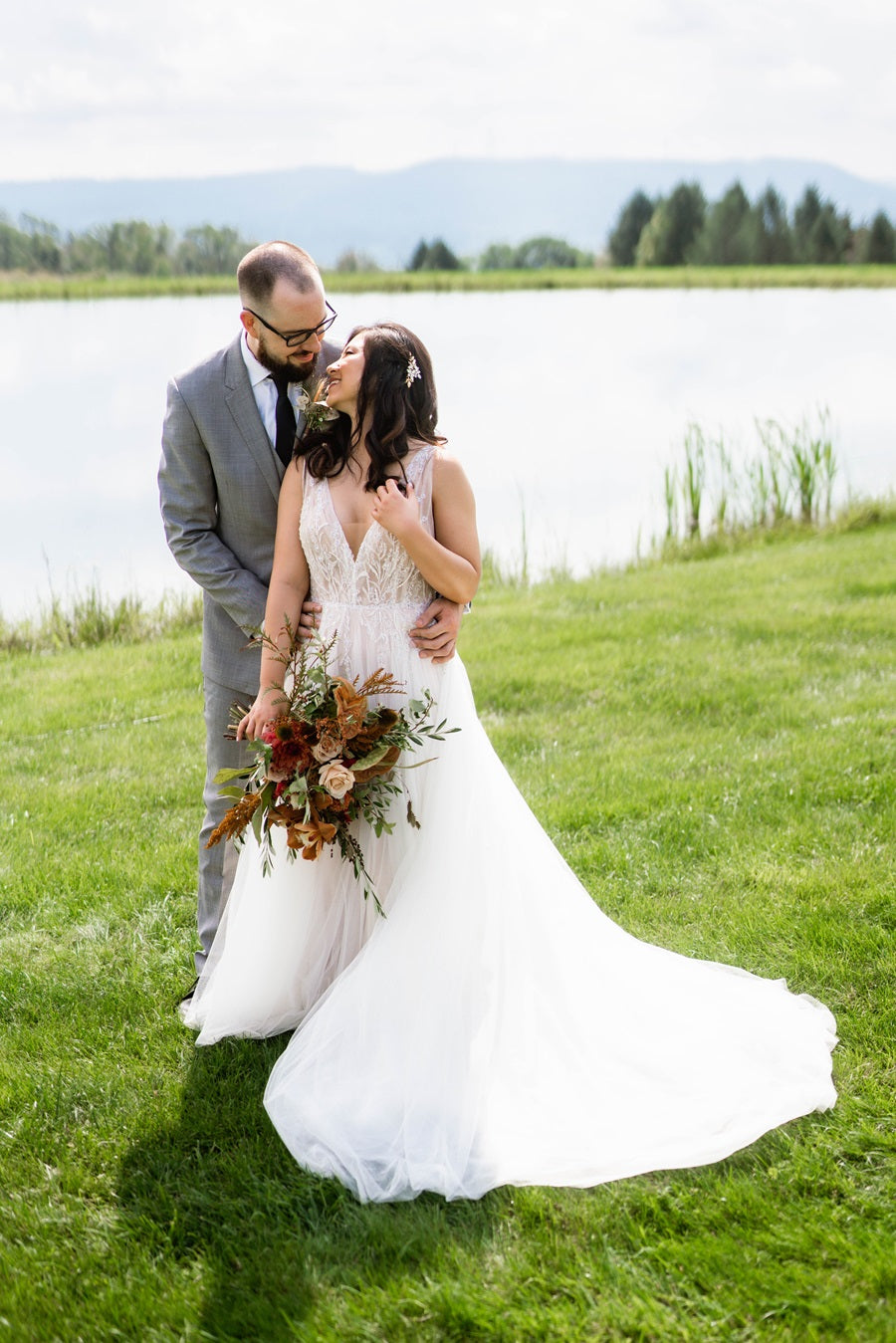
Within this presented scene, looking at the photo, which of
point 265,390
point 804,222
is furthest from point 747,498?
point 804,222

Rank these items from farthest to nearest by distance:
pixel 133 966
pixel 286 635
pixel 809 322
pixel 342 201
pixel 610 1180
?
pixel 342 201 < pixel 809 322 < pixel 133 966 < pixel 286 635 < pixel 610 1180

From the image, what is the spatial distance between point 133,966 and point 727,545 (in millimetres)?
8816

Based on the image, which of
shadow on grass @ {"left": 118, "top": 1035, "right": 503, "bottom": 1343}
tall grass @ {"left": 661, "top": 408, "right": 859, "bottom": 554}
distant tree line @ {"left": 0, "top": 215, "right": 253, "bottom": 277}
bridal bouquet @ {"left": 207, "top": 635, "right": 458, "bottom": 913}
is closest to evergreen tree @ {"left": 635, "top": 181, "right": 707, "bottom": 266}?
distant tree line @ {"left": 0, "top": 215, "right": 253, "bottom": 277}

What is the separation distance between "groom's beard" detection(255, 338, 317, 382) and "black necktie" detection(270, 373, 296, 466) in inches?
1.6

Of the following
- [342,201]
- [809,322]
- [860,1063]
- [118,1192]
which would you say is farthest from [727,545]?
[342,201]

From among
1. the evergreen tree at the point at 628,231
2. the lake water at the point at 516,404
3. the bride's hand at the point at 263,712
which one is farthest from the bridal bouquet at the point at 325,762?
the evergreen tree at the point at 628,231

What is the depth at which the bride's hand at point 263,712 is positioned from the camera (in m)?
3.41

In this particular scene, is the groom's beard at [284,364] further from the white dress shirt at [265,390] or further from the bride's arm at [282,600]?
the bride's arm at [282,600]

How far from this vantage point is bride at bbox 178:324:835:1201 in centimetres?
302

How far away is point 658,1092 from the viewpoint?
10.4 ft

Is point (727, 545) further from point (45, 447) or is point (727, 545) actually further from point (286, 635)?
point (45, 447)

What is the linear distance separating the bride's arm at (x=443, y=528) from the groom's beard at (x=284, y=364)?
25.3 inches

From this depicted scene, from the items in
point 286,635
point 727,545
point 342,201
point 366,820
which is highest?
point 342,201

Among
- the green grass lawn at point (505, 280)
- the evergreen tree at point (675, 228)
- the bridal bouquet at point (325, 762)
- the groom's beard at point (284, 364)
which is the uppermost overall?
the evergreen tree at point (675, 228)
